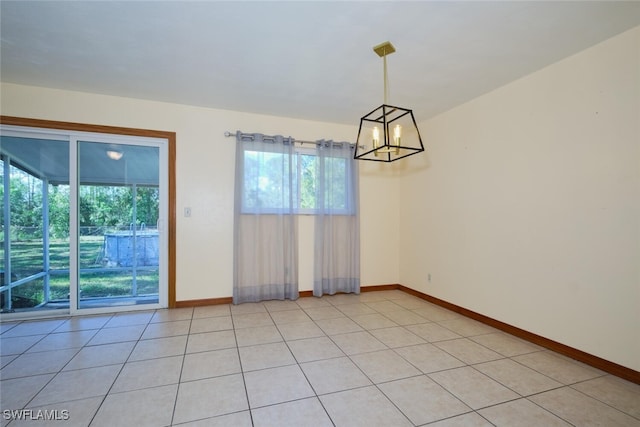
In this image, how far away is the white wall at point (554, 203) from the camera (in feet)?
6.79

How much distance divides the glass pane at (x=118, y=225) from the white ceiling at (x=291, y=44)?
79cm

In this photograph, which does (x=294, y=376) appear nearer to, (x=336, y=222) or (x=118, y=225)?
(x=336, y=222)

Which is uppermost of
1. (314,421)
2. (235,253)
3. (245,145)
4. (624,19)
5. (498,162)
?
(624,19)

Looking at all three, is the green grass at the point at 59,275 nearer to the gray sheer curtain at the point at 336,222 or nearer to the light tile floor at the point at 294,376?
the light tile floor at the point at 294,376

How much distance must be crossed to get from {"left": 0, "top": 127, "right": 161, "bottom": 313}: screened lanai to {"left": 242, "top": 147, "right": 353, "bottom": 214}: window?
1179 mm

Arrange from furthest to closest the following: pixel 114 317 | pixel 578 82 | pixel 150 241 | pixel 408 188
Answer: pixel 408 188 < pixel 150 241 < pixel 114 317 < pixel 578 82

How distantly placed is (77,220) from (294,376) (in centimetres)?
314

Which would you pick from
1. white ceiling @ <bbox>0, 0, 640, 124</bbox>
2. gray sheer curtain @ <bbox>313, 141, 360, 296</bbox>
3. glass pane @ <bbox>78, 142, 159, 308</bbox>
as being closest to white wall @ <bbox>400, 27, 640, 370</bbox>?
white ceiling @ <bbox>0, 0, 640, 124</bbox>

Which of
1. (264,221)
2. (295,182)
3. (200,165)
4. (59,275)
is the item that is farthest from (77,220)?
(295,182)

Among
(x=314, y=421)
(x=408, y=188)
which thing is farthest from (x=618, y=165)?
(x=314, y=421)

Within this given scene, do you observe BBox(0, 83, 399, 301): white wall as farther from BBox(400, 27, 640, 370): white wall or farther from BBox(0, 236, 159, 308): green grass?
BBox(400, 27, 640, 370): white wall

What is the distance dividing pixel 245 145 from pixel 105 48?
1673mm

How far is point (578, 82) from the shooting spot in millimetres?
2340

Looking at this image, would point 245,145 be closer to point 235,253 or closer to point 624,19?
point 235,253
